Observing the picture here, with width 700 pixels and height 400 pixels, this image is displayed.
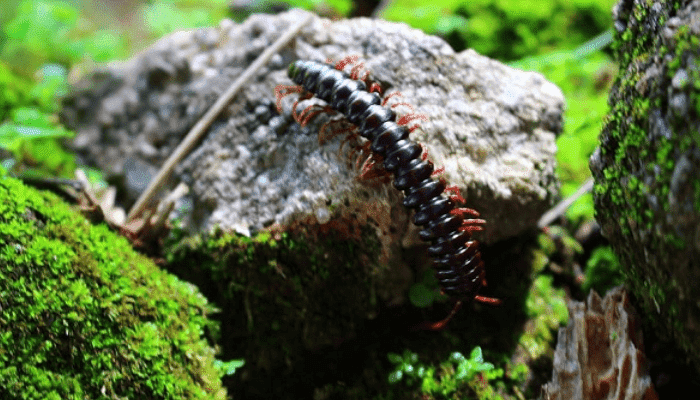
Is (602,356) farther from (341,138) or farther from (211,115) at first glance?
(211,115)

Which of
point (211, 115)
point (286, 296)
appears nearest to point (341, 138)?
point (286, 296)

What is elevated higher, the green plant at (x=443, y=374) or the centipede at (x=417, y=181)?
the centipede at (x=417, y=181)

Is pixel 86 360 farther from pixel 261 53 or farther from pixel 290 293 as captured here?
pixel 261 53

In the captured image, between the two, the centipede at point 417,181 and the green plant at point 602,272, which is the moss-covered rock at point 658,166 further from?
the green plant at point 602,272

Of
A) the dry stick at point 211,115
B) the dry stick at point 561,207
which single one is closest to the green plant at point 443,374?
the dry stick at point 561,207

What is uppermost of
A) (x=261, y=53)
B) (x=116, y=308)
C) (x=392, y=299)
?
(x=261, y=53)

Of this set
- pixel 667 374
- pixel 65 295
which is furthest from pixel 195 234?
pixel 667 374

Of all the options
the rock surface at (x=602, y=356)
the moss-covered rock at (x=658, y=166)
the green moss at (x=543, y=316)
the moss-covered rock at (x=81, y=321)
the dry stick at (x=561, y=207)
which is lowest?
the moss-covered rock at (x=81, y=321)
